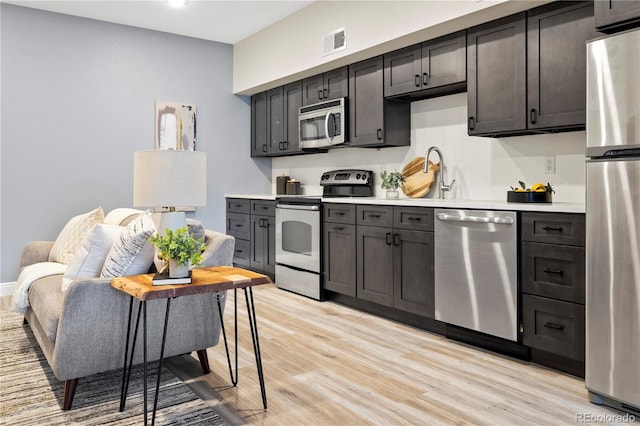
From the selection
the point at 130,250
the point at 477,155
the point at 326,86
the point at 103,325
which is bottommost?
the point at 103,325

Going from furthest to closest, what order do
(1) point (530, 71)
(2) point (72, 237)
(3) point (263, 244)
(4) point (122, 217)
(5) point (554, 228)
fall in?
(3) point (263, 244) → (2) point (72, 237) → (4) point (122, 217) → (1) point (530, 71) → (5) point (554, 228)

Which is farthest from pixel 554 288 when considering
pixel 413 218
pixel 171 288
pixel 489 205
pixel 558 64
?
pixel 171 288

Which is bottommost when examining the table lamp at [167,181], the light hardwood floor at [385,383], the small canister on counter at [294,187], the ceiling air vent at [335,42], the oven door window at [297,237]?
the light hardwood floor at [385,383]

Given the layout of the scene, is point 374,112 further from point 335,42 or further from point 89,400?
point 89,400

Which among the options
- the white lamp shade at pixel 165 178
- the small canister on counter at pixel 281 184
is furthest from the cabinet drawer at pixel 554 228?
the small canister on counter at pixel 281 184

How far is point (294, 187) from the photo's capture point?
561cm

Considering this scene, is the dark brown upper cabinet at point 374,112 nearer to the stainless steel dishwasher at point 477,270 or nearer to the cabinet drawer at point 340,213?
the cabinet drawer at point 340,213

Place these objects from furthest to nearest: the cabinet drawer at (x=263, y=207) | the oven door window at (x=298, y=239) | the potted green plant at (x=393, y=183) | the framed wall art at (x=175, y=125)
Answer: the framed wall art at (x=175, y=125), the cabinet drawer at (x=263, y=207), the oven door window at (x=298, y=239), the potted green plant at (x=393, y=183)

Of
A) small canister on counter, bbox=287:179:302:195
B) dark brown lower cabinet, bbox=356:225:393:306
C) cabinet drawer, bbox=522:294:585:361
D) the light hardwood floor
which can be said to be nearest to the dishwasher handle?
cabinet drawer, bbox=522:294:585:361

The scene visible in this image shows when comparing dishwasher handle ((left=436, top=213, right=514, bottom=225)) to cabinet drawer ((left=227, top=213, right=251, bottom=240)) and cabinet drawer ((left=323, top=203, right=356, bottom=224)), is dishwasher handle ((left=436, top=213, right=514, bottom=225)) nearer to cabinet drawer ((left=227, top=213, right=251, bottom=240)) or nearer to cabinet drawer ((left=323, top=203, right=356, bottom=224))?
cabinet drawer ((left=323, top=203, right=356, bottom=224))

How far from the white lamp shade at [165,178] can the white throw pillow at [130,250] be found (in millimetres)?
168

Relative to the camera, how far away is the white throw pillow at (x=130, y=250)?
92.2 inches

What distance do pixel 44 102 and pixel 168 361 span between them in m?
3.39

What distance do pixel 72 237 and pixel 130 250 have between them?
138 cm
